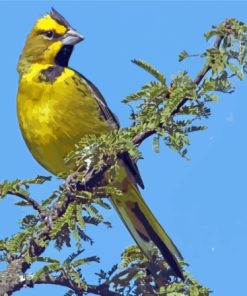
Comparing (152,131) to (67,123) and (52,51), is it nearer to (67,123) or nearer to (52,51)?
(67,123)

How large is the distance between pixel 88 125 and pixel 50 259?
1.59m

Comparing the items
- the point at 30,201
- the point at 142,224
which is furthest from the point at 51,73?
the point at 30,201

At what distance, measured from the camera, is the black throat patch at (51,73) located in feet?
14.5

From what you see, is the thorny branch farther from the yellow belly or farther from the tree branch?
the yellow belly

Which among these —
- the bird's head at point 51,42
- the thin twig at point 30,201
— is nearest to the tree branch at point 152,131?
the thin twig at point 30,201

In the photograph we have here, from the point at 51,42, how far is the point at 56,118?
98 centimetres

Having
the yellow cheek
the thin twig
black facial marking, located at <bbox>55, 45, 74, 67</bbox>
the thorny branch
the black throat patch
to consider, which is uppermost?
the yellow cheek

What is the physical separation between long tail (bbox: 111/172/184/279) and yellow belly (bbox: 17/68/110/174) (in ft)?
1.25

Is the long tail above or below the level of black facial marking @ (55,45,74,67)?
below

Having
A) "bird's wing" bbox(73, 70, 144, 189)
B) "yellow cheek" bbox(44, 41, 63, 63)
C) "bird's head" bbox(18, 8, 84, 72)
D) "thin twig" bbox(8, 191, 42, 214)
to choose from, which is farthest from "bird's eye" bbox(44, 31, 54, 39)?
"thin twig" bbox(8, 191, 42, 214)

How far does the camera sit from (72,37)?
15.8ft

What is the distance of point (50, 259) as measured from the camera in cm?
270

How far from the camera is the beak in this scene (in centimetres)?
479

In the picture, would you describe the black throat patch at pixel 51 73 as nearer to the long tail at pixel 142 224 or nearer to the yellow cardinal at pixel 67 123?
the yellow cardinal at pixel 67 123
